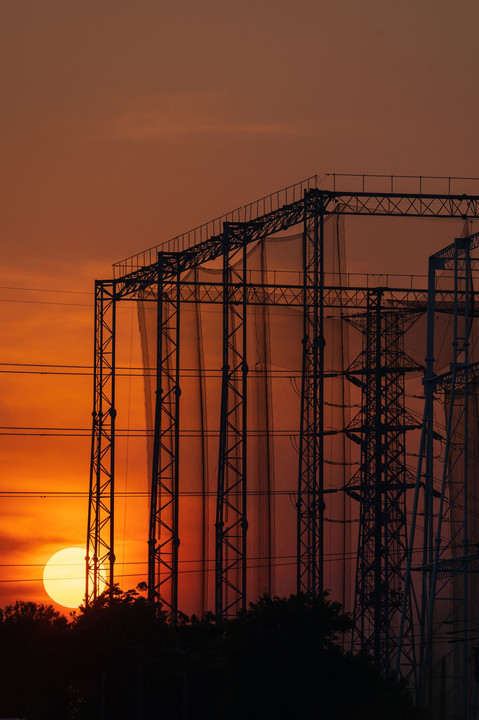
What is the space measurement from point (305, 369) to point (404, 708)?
372 inches

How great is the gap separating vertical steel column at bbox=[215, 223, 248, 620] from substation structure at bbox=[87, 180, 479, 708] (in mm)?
43

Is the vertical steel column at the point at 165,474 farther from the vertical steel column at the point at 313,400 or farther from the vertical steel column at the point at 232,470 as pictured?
the vertical steel column at the point at 313,400

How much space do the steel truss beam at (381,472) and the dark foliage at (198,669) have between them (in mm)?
8017

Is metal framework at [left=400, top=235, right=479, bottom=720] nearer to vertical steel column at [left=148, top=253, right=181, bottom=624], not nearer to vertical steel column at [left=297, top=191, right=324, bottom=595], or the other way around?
vertical steel column at [left=297, top=191, right=324, bottom=595]

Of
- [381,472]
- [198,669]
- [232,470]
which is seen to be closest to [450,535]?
[381,472]

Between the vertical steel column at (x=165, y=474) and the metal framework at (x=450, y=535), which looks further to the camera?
the vertical steel column at (x=165, y=474)

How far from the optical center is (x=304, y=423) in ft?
131

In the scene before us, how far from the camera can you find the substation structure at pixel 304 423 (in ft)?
115

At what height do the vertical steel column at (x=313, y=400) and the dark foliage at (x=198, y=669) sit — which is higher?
the vertical steel column at (x=313, y=400)

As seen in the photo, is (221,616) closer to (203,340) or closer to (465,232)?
(203,340)

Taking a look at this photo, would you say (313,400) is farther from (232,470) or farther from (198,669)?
(198,669)

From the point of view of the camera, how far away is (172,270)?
3962 cm

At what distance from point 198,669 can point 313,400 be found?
7.28 metres

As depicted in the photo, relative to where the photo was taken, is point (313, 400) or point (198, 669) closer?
point (198, 669)
